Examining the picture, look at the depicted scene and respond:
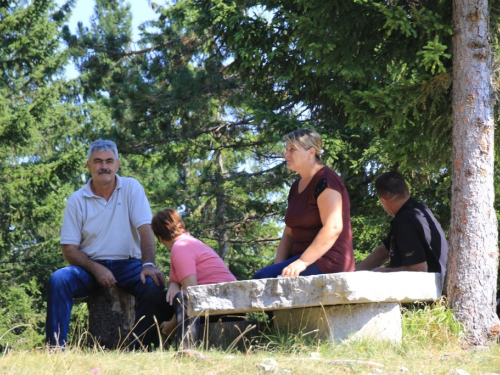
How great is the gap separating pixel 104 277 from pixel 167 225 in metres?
Result: 0.73

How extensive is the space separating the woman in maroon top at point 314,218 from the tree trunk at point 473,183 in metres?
1.02

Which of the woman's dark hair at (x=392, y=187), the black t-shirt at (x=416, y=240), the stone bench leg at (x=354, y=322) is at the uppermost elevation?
the woman's dark hair at (x=392, y=187)

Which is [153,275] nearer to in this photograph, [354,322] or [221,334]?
[221,334]

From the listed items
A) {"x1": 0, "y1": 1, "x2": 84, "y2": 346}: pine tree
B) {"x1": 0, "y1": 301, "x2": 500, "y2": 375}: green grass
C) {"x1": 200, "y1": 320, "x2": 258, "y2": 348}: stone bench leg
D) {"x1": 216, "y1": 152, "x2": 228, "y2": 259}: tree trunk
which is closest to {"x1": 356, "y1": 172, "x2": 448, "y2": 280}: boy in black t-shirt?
{"x1": 0, "y1": 301, "x2": 500, "y2": 375}: green grass

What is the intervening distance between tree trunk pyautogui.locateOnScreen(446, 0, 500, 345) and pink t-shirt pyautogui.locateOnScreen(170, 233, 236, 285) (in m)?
1.91

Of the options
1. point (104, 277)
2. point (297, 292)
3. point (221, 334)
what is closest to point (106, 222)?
point (104, 277)

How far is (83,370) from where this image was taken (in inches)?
146

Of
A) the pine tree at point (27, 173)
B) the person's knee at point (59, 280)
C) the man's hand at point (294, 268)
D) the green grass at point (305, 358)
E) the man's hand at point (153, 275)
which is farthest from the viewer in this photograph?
the pine tree at point (27, 173)

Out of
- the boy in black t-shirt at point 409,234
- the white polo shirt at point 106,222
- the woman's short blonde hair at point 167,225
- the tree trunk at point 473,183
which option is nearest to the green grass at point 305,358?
the tree trunk at point 473,183

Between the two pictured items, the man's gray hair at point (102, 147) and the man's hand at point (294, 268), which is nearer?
the man's hand at point (294, 268)

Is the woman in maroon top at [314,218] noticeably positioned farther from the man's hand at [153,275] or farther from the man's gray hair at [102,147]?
the man's gray hair at [102,147]

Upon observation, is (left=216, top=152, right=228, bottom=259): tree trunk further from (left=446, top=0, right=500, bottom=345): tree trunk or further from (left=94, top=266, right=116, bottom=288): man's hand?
(left=446, top=0, right=500, bottom=345): tree trunk

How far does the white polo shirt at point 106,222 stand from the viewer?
5.64 m

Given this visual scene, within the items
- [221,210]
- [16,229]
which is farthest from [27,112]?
[221,210]
